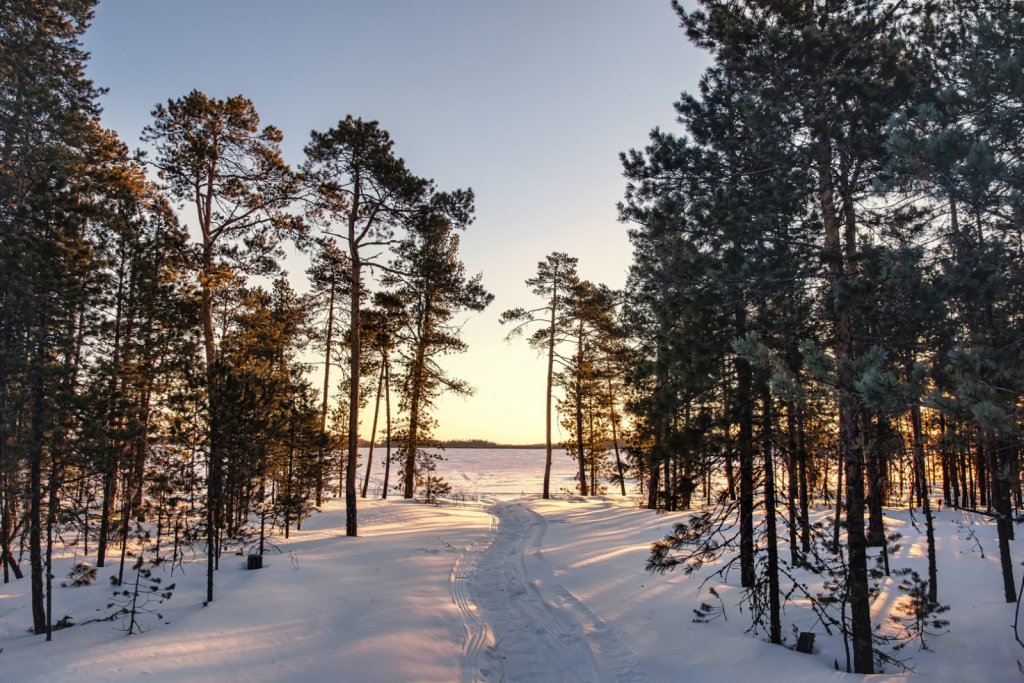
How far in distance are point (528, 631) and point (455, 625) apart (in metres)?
1.42

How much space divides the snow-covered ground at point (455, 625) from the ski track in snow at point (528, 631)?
1.6 inches

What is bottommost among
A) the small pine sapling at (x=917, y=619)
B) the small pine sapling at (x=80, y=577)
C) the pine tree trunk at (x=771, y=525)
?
the small pine sapling at (x=80, y=577)

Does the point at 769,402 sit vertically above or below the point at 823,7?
below

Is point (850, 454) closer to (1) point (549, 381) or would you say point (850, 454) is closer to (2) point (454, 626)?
(2) point (454, 626)

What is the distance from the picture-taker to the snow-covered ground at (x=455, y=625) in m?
8.20

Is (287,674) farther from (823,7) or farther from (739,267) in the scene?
(823,7)

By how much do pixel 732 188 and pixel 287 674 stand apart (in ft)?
34.2

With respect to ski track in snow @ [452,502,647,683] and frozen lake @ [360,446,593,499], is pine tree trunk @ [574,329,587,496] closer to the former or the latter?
frozen lake @ [360,446,593,499]

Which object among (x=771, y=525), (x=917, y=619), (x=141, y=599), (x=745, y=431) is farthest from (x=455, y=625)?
(x=917, y=619)

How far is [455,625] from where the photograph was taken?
1038 cm

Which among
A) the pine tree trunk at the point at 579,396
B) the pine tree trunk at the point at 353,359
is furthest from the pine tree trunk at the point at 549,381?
the pine tree trunk at the point at 353,359

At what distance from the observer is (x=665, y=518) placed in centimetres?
2262

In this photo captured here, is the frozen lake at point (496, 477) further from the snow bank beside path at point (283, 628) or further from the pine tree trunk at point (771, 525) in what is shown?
the pine tree trunk at point (771, 525)

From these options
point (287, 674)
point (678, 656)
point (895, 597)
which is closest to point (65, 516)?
point (287, 674)
